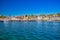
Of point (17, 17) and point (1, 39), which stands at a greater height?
point (17, 17)

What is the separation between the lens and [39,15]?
274 inches

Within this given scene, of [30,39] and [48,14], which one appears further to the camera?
[48,14]

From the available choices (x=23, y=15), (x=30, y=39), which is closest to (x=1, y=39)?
(x=30, y=39)

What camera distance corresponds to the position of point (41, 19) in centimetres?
721

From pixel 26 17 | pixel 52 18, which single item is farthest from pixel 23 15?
pixel 52 18

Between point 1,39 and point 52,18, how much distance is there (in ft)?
10.5

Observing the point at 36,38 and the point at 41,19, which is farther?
the point at 41,19

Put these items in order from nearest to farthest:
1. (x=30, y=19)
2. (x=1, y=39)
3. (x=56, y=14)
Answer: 1. (x=1, y=39)
2. (x=56, y=14)
3. (x=30, y=19)

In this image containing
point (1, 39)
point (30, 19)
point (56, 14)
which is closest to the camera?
point (1, 39)

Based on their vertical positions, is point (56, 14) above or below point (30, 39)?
above

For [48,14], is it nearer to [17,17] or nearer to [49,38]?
[17,17]

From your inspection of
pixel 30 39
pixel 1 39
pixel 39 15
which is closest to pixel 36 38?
pixel 30 39

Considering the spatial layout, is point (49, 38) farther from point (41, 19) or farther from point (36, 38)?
point (41, 19)

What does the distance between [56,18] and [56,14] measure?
1.07ft
